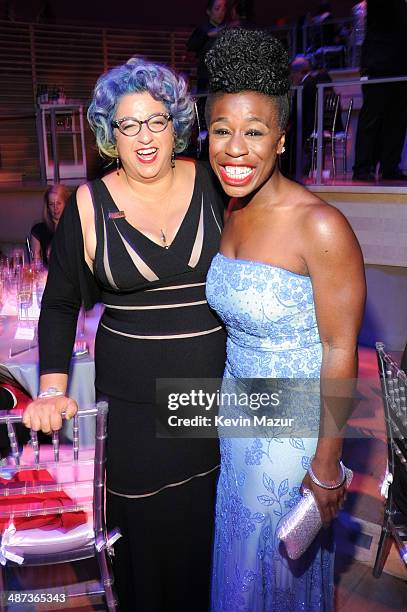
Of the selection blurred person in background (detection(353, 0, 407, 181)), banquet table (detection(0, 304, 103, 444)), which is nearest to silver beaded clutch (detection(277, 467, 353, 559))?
banquet table (detection(0, 304, 103, 444))

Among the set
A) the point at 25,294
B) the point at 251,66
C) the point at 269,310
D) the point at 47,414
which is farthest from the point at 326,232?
the point at 25,294

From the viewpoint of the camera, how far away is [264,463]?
1.58m

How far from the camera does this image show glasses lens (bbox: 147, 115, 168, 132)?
1.68 metres

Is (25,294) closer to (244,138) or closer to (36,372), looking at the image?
(36,372)

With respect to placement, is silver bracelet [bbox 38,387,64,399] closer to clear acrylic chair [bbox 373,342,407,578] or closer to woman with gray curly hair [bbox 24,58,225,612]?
woman with gray curly hair [bbox 24,58,225,612]

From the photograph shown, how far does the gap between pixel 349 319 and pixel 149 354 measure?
596 millimetres

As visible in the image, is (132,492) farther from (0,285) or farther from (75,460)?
(0,285)

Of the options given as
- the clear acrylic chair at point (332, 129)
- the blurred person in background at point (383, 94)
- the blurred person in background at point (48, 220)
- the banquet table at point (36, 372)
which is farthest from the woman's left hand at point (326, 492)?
the clear acrylic chair at point (332, 129)

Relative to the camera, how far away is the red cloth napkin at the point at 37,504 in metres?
1.81

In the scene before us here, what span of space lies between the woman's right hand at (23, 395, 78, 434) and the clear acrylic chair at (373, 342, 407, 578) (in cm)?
100

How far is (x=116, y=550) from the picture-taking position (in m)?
1.93

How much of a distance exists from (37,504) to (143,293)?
738mm

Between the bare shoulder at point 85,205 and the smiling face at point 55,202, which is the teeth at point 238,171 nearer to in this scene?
the bare shoulder at point 85,205

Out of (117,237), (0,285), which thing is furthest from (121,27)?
(117,237)
